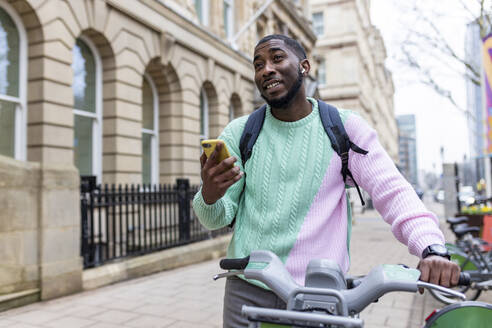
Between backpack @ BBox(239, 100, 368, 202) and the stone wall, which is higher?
backpack @ BBox(239, 100, 368, 202)

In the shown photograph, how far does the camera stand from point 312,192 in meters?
1.81

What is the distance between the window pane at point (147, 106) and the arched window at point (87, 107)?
2.21 m

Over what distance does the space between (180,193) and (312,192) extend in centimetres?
762

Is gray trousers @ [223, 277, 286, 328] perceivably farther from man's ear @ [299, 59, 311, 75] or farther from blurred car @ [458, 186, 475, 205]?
blurred car @ [458, 186, 475, 205]

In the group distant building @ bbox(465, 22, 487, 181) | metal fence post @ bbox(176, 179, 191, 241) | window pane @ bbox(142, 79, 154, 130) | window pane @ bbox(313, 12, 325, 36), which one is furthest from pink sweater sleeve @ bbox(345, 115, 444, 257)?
window pane @ bbox(313, 12, 325, 36)

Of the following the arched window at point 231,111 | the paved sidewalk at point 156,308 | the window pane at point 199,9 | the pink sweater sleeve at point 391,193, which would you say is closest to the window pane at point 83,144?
the paved sidewalk at point 156,308

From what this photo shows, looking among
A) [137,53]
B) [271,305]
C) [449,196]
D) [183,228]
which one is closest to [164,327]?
[271,305]

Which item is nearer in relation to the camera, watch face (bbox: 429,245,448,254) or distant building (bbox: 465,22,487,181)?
watch face (bbox: 429,245,448,254)

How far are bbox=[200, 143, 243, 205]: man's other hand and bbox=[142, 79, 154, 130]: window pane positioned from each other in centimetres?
1141

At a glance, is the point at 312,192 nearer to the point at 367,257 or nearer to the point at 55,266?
the point at 55,266

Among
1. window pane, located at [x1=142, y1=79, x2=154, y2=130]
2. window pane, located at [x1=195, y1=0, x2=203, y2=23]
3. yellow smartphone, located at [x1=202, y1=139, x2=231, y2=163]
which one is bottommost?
yellow smartphone, located at [x1=202, y1=139, x2=231, y2=163]

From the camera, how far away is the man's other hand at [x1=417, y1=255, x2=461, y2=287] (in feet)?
4.46

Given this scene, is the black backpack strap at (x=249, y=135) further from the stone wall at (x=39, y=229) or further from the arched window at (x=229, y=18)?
the arched window at (x=229, y=18)

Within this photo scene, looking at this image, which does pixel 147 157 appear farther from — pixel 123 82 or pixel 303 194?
pixel 303 194
